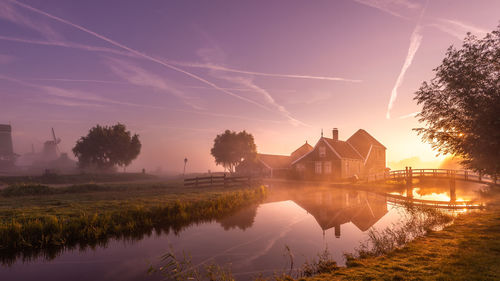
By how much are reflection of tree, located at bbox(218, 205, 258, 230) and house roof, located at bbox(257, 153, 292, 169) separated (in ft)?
120

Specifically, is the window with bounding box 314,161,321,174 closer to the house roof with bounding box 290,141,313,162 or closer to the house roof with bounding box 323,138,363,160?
the house roof with bounding box 323,138,363,160

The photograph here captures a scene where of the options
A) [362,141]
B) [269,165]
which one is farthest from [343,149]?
[269,165]

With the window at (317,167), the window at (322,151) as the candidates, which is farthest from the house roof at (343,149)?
the window at (317,167)

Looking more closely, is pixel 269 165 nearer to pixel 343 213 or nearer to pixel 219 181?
pixel 219 181

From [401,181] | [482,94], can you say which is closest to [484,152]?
[482,94]

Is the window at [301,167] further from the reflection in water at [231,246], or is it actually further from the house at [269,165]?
the reflection in water at [231,246]

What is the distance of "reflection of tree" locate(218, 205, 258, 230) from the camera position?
14.2m

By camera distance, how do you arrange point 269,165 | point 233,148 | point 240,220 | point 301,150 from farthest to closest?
1. point 233,148
2. point 301,150
3. point 269,165
4. point 240,220

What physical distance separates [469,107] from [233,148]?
5372 cm

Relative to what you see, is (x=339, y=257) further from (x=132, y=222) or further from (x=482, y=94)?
(x=482, y=94)

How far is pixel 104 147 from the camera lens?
6381 centimetres

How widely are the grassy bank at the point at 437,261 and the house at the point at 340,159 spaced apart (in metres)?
31.8

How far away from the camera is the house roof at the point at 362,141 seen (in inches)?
1948

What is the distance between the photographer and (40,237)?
34.2 ft
